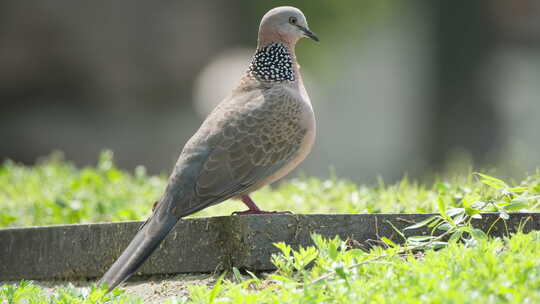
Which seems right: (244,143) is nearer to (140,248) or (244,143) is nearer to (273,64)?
(273,64)

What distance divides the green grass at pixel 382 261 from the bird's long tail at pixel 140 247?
0.11 metres

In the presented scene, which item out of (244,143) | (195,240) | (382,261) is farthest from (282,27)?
(382,261)

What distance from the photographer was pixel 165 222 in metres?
4.80

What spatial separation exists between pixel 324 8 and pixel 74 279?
1439 centimetres

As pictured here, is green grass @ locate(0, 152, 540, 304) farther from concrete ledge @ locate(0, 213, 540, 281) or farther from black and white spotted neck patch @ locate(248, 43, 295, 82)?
black and white spotted neck patch @ locate(248, 43, 295, 82)

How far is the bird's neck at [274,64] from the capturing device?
6.06 m

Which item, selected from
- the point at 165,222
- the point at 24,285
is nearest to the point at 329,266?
the point at 165,222

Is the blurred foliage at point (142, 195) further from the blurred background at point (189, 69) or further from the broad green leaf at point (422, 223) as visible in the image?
the blurred background at point (189, 69)

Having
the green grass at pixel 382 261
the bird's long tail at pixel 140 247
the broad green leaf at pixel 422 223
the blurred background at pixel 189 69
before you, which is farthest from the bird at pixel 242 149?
the blurred background at pixel 189 69

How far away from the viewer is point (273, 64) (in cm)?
614

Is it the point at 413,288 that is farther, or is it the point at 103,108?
the point at 103,108

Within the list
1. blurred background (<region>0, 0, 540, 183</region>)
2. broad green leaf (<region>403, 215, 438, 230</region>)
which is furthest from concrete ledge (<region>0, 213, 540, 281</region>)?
blurred background (<region>0, 0, 540, 183</region>)

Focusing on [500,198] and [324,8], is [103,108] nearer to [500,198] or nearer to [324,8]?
[324,8]

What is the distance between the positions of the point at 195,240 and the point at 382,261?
145cm
